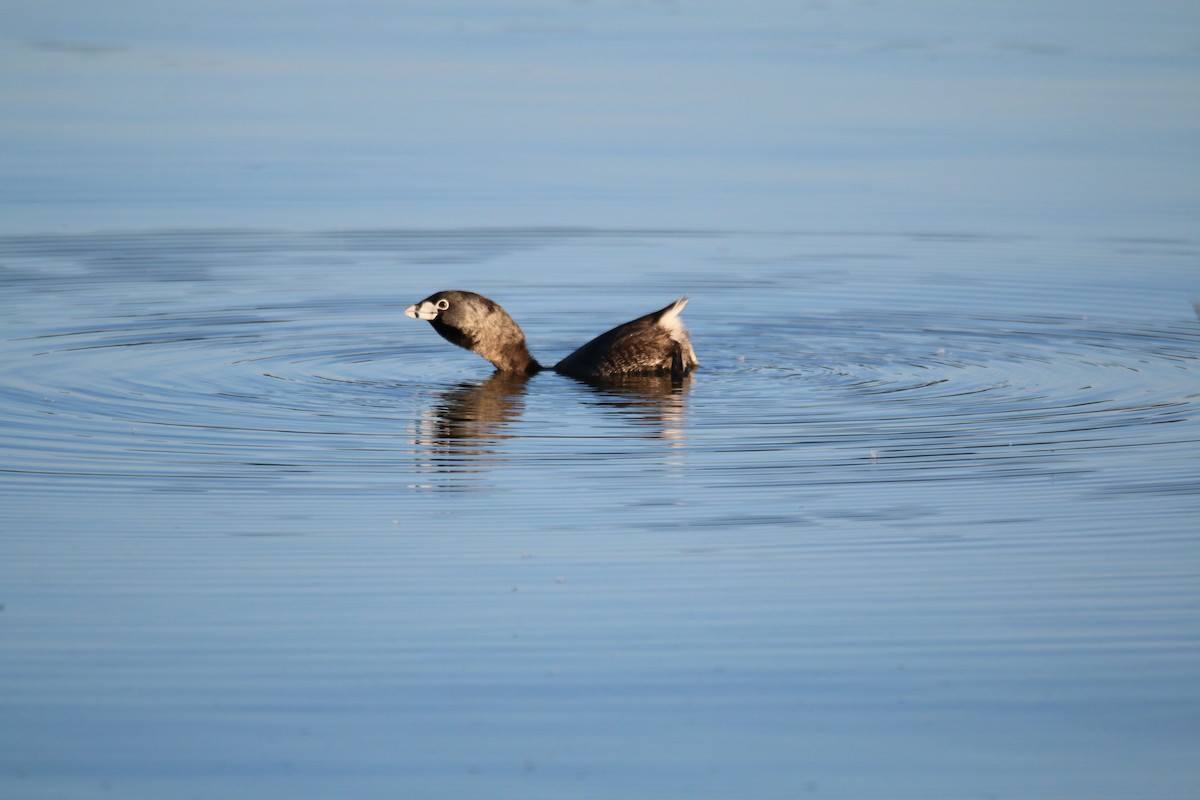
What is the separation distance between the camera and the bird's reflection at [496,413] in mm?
10664

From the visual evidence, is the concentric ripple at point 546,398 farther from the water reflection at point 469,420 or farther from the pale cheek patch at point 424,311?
the pale cheek patch at point 424,311

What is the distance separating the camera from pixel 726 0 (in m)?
38.0

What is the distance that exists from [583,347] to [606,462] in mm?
3387

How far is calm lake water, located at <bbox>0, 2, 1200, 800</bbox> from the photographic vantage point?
643cm

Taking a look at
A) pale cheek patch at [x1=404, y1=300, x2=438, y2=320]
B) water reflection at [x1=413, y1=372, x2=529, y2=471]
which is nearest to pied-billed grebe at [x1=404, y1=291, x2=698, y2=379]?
pale cheek patch at [x1=404, y1=300, x2=438, y2=320]

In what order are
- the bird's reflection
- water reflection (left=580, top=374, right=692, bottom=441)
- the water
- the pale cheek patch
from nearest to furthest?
the water < the bird's reflection < water reflection (left=580, top=374, right=692, bottom=441) < the pale cheek patch

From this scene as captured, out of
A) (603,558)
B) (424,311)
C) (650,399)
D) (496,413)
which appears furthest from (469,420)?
(603,558)

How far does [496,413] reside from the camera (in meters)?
12.1

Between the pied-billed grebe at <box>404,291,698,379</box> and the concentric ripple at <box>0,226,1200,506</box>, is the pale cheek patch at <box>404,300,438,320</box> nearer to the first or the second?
the pied-billed grebe at <box>404,291,698,379</box>

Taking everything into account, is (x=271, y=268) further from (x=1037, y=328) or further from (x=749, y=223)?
(x=1037, y=328)

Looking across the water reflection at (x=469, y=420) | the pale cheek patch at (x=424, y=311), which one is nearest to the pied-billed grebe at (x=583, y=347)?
the pale cheek patch at (x=424, y=311)

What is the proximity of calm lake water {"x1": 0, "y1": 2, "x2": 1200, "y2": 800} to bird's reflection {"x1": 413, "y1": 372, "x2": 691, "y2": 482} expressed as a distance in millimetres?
59

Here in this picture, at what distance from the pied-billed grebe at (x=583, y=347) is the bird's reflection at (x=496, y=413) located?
0.09 m

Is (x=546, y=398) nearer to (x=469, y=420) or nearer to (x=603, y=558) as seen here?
(x=469, y=420)
